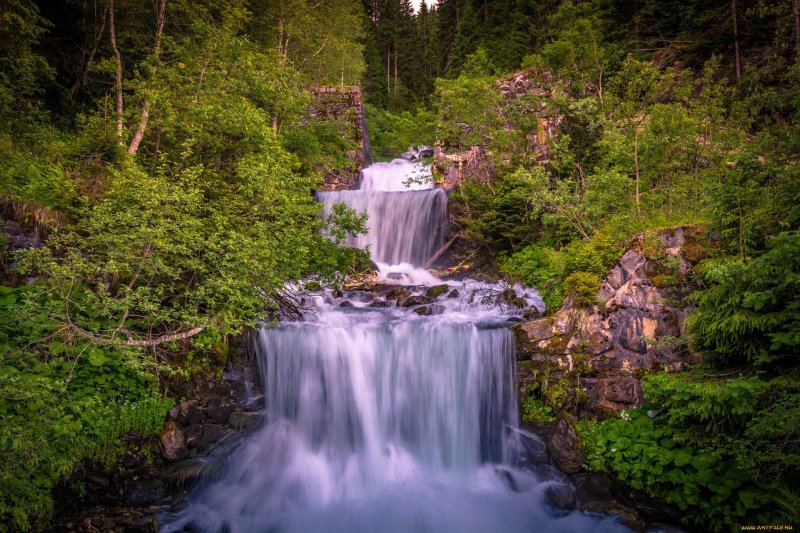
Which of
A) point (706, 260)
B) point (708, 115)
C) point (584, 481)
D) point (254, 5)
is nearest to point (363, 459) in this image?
point (584, 481)

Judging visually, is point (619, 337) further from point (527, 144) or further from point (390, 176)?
point (390, 176)

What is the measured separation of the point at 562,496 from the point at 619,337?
8.81 ft

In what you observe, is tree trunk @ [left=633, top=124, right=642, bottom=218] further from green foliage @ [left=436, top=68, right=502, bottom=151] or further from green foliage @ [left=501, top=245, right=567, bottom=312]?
green foliage @ [left=436, top=68, right=502, bottom=151]

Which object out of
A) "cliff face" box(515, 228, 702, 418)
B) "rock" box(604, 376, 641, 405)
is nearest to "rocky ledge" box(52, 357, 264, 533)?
"cliff face" box(515, 228, 702, 418)

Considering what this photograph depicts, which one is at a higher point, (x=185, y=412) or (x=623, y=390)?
(x=623, y=390)

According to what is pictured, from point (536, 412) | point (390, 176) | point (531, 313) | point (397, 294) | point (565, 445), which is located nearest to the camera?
point (565, 445)

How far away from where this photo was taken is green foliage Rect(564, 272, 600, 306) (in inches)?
279

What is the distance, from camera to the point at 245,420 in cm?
698

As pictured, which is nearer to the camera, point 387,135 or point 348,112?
point 348,112

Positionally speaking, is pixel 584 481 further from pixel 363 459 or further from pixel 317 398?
pixel 317 398

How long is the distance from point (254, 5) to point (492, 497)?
57.6ft

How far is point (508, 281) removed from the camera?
11.1 m

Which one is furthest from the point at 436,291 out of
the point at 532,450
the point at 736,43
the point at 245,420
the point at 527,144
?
the point at 736,43

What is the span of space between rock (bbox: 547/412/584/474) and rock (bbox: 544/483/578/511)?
244mm
